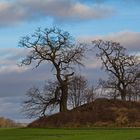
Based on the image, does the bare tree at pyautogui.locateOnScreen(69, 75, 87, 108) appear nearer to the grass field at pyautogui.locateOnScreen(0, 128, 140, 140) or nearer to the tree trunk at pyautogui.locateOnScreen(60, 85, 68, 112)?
the tree trunk at pyautogui.locateOnScreen(60, 85, 68, 112)

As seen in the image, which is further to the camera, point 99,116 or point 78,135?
point 99,116

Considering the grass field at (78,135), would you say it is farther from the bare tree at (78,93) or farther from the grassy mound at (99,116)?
the bare tree at (78,93)

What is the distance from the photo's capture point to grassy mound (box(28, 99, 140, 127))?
6688 centimetres

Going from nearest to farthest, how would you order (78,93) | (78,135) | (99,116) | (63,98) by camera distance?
1. (78,135)
2. (99,116)
3. (63,98)
4. (78,93)

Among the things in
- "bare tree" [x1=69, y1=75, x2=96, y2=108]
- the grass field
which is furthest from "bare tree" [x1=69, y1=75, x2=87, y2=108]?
the grass field

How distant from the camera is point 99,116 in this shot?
69.6 m

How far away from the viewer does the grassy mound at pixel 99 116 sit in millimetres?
66875

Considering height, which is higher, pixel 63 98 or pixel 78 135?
pixel 63 98

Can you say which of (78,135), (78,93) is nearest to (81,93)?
(78,93)

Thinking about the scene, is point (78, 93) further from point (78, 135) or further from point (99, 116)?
point (78, 135)

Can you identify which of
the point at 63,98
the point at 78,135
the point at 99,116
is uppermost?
the point at 63,98

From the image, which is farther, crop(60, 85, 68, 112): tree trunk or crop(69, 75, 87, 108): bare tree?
crop(69, 75, 87, 108): bare tree

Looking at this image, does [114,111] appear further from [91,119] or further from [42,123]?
[42,123]

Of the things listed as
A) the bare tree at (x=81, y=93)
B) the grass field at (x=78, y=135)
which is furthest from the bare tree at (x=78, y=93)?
the grass field at (x=78, y=135)
